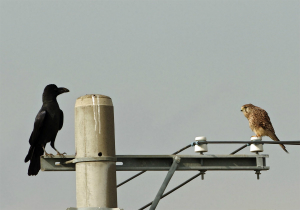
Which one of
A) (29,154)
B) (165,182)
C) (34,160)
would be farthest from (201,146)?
(29,154)

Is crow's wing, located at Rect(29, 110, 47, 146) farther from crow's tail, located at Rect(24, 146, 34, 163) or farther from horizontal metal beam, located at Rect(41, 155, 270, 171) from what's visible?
horizontal metal beam, located at Rect(41, 155, 270, 171)

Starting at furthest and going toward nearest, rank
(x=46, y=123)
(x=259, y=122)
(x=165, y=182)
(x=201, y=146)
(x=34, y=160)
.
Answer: (x=259, y=122) → (x=46, y=123) → (x=34, y=160) → (x=201, y=146) → (x=165, y=182)

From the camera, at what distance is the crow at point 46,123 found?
8773 millimetres

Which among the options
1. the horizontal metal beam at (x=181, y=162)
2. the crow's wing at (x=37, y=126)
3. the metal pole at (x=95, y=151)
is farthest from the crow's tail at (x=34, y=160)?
the metal pole at (x=95, y=151)

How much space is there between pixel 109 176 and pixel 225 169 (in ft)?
6.03

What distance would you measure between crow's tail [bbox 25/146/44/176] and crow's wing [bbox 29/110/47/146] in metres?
0.16

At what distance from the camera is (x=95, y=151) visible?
6.07 meters

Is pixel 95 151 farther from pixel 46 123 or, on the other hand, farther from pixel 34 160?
pixel 46 123

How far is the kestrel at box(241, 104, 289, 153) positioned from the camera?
12523 mm

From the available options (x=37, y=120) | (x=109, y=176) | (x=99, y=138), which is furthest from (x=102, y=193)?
(x=37, y=120)

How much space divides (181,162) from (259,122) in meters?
6.01

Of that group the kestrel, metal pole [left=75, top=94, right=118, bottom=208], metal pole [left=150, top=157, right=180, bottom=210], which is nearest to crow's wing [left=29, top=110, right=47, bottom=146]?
metal pole [left=75, top=94, right=118, bottom=208]

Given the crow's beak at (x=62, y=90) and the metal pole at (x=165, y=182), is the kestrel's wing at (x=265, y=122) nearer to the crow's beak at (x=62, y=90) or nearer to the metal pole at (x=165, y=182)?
the crow's beak at (x=62, y=90)

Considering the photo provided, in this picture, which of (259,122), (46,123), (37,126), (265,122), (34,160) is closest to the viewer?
(34,160)
